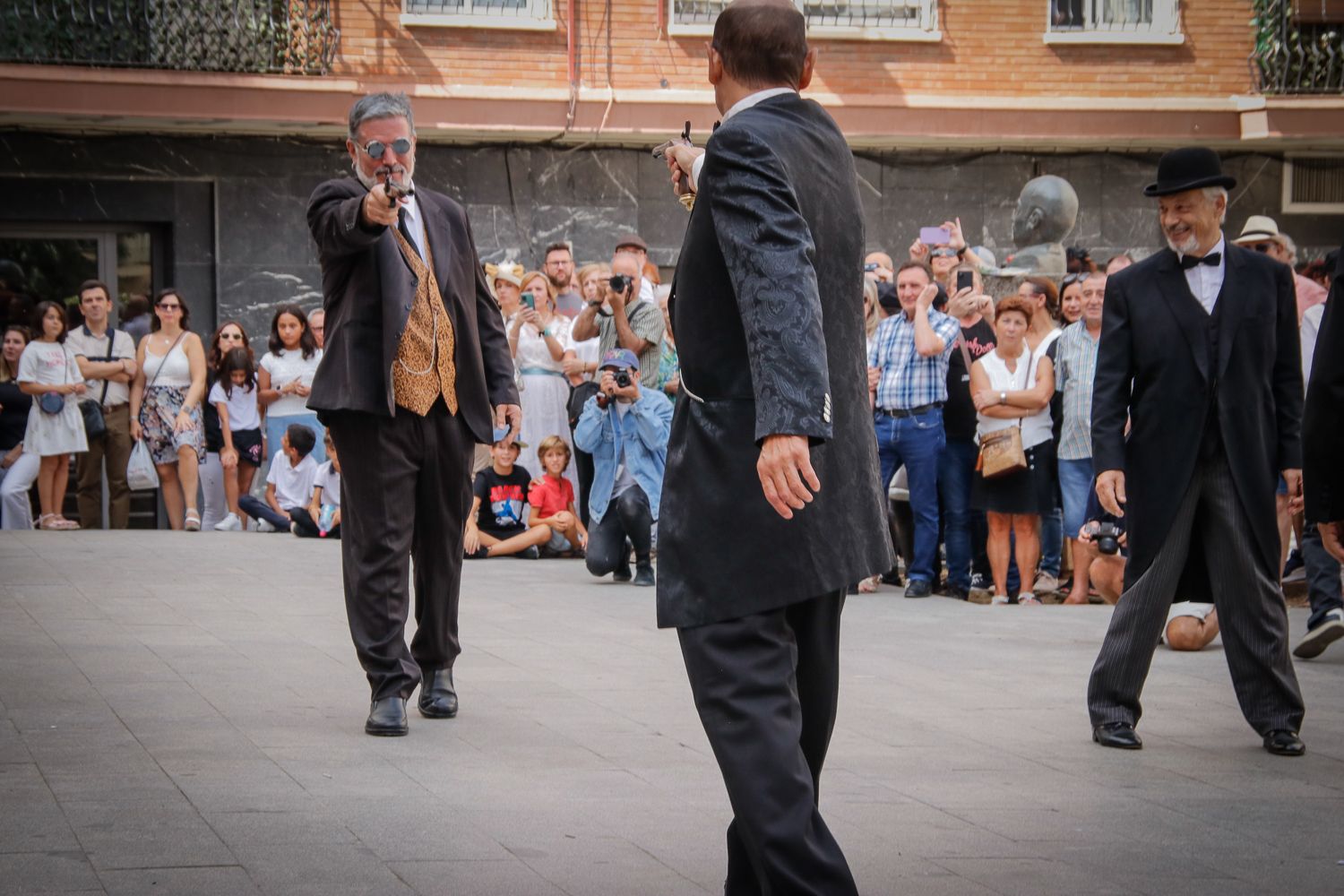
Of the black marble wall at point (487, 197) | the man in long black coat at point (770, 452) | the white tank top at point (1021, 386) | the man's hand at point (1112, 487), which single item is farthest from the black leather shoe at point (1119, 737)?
the black marble wall at point (487, 197)

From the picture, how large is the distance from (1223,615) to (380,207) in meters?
3.19

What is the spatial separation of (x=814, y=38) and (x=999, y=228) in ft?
9.95

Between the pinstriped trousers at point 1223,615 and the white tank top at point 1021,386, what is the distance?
16.6ft

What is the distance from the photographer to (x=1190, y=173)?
6.59 meters

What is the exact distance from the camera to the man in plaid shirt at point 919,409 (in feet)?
38.9

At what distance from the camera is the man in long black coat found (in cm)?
374

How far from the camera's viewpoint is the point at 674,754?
6.23 m

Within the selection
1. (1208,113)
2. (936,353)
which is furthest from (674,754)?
(1208,113)

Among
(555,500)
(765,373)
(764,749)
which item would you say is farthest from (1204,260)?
(555,500)

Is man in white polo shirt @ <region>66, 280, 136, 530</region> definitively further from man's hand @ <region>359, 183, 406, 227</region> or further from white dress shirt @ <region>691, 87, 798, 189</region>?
white dress shirt @ <region>691, 87, 798, 189</region>

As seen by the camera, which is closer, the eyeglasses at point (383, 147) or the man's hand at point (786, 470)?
the man's hand at point (786, 470)

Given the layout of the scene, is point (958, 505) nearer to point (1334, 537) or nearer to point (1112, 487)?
point (1112, 487)

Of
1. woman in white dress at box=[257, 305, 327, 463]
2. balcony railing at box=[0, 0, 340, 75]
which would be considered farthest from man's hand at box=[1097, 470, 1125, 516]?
balcony railing at box=[0, 0, 340, 75]

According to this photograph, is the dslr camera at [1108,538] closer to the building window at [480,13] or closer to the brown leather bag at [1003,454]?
the brown leather bag at [1003,454]
